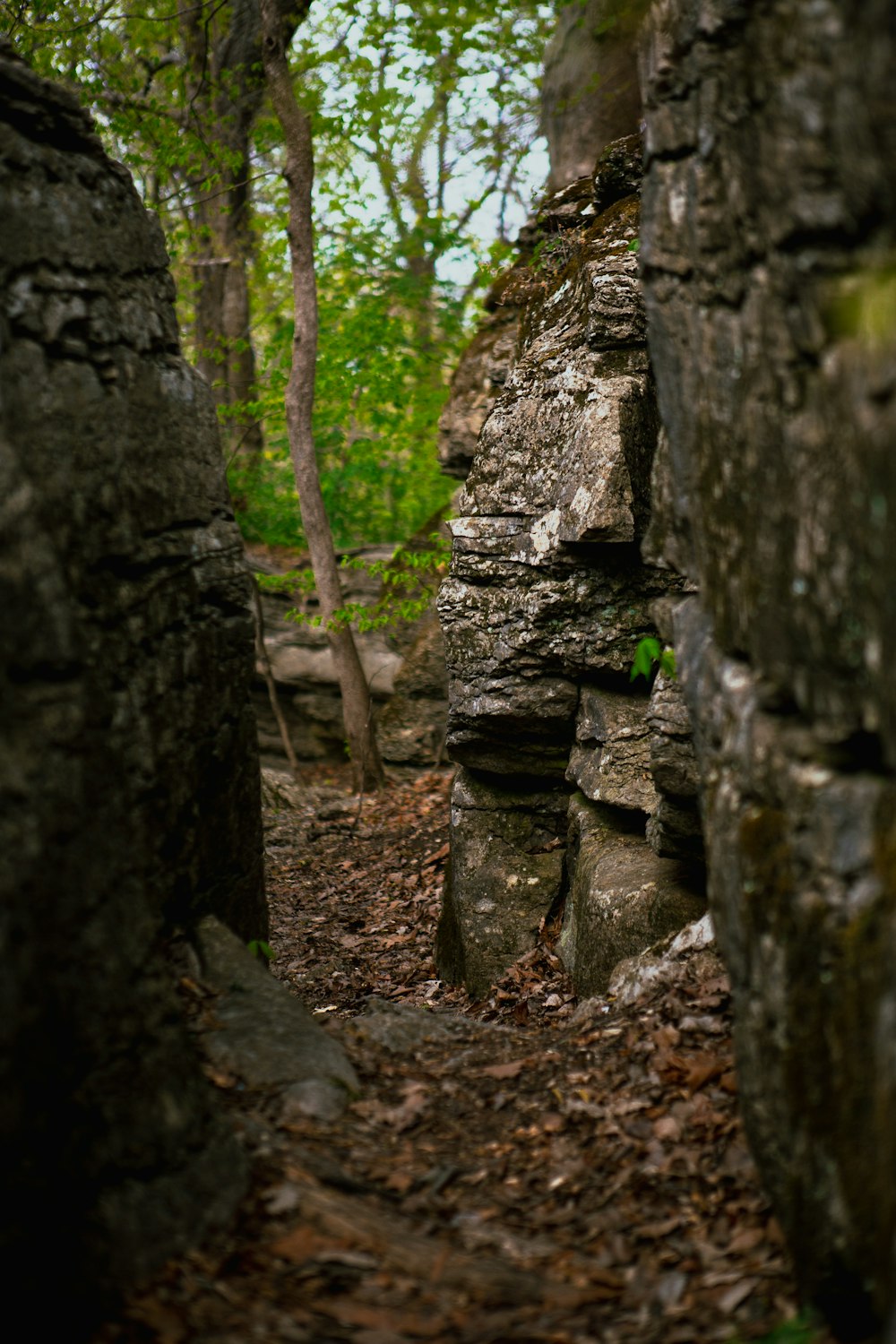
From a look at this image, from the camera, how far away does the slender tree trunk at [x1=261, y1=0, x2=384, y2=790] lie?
984cm

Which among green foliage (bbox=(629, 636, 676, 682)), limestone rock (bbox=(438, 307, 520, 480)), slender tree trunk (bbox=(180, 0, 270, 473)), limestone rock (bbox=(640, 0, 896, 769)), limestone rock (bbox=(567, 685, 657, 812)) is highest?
slender tree trunk (bbox=(180, 0, 270, 473))

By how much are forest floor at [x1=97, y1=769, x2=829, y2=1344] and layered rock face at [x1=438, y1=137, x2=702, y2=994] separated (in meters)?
1.63

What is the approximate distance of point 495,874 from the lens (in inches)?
303

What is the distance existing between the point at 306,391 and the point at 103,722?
26.9ft

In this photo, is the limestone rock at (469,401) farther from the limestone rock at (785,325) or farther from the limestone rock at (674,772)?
the limestone rock at (785,325)

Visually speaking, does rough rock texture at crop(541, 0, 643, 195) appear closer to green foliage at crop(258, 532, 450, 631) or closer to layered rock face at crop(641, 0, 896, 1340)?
green foliage at crop(258, 532, 450, 631)

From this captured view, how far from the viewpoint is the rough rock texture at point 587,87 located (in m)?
10.4

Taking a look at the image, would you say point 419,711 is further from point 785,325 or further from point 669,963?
point 785,325

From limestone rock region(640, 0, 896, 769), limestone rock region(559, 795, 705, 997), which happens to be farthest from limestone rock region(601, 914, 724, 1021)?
limestone rock region(640, 0, 896, 769)

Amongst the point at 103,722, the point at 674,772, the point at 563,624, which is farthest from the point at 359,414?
the point at 103,722

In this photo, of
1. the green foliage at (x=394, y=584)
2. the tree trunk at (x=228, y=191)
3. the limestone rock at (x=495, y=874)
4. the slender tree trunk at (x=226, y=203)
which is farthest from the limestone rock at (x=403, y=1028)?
the tree trunk at (x=228, y=191)

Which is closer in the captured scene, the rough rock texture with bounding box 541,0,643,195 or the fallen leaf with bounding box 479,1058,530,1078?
the fallen leaf with bounding box 479,1058,530,1078

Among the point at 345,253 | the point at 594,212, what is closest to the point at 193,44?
the point at 345,253

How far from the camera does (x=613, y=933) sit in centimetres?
618
